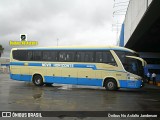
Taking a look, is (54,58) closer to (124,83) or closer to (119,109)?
(124,83)

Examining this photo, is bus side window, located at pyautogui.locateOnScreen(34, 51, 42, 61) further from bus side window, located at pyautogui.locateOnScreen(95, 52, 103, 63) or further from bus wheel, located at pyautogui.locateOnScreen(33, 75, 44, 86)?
bus side window, located at pyautogui.locateOnScreen(95, 52, 103, 63)

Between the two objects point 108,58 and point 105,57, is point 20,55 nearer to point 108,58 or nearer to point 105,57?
point 105,57

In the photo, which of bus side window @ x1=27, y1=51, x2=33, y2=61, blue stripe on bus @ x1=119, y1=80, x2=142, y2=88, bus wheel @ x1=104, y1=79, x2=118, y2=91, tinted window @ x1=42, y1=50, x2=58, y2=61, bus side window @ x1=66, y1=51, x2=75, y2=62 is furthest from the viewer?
bus side window @ x1=27, y1=51, x2=33, y2=61

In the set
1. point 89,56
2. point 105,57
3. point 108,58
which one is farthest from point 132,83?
point 89,56

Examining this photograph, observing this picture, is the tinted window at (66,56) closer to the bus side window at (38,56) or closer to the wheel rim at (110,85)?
the bus side window at (38,56)

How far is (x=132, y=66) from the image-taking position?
20609 mm

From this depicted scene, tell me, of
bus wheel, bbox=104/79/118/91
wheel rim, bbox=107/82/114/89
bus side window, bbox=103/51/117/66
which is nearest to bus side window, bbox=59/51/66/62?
bus side window, bbox=103/51/117/66

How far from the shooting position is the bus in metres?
20.6

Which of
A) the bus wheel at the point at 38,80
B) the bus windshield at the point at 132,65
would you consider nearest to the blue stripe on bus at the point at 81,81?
the bus wheel at the point at 38,80

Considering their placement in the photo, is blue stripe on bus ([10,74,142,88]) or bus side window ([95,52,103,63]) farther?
bus side window ([95,52,103,63])

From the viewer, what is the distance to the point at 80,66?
72.4ft

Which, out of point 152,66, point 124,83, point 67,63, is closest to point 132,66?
point 124,83

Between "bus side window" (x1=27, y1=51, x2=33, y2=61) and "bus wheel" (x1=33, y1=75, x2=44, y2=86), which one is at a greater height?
"bus side window" (x1=27, y1=51, x2=33, y2=61)

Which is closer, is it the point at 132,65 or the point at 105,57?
the point at 132,65
